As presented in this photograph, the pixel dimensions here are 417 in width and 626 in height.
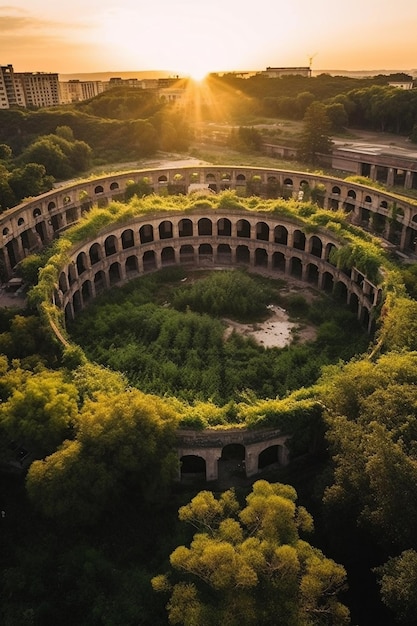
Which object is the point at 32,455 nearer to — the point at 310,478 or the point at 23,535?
the point at 23,535

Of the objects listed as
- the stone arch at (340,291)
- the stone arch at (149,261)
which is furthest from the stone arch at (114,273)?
the stone arch at (340,291)

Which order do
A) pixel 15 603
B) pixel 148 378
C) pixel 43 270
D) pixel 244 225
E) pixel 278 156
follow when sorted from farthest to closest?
pixel 278 156 → pixel 244 225 → pixel 43 270 → pixel 148 378 → pixel 15 603

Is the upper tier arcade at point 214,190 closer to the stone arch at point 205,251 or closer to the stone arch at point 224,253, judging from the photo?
the stone arch at point 205,251

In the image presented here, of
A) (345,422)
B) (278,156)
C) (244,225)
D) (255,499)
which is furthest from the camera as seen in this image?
(278,156)

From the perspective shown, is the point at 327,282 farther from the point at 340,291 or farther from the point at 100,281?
the point at 100,281

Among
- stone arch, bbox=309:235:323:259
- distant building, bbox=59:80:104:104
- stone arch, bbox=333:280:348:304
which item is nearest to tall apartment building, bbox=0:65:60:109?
distant building, bbox=59:80:104:104

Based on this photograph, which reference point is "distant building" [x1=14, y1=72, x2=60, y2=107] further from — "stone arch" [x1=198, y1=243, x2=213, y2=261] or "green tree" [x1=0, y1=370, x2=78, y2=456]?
"green tree" [x1=0, y1=370, x2=78, y2=456]

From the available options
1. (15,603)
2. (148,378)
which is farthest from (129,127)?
(15,603)

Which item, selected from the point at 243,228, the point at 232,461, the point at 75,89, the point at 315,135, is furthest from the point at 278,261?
the point at 75,89
